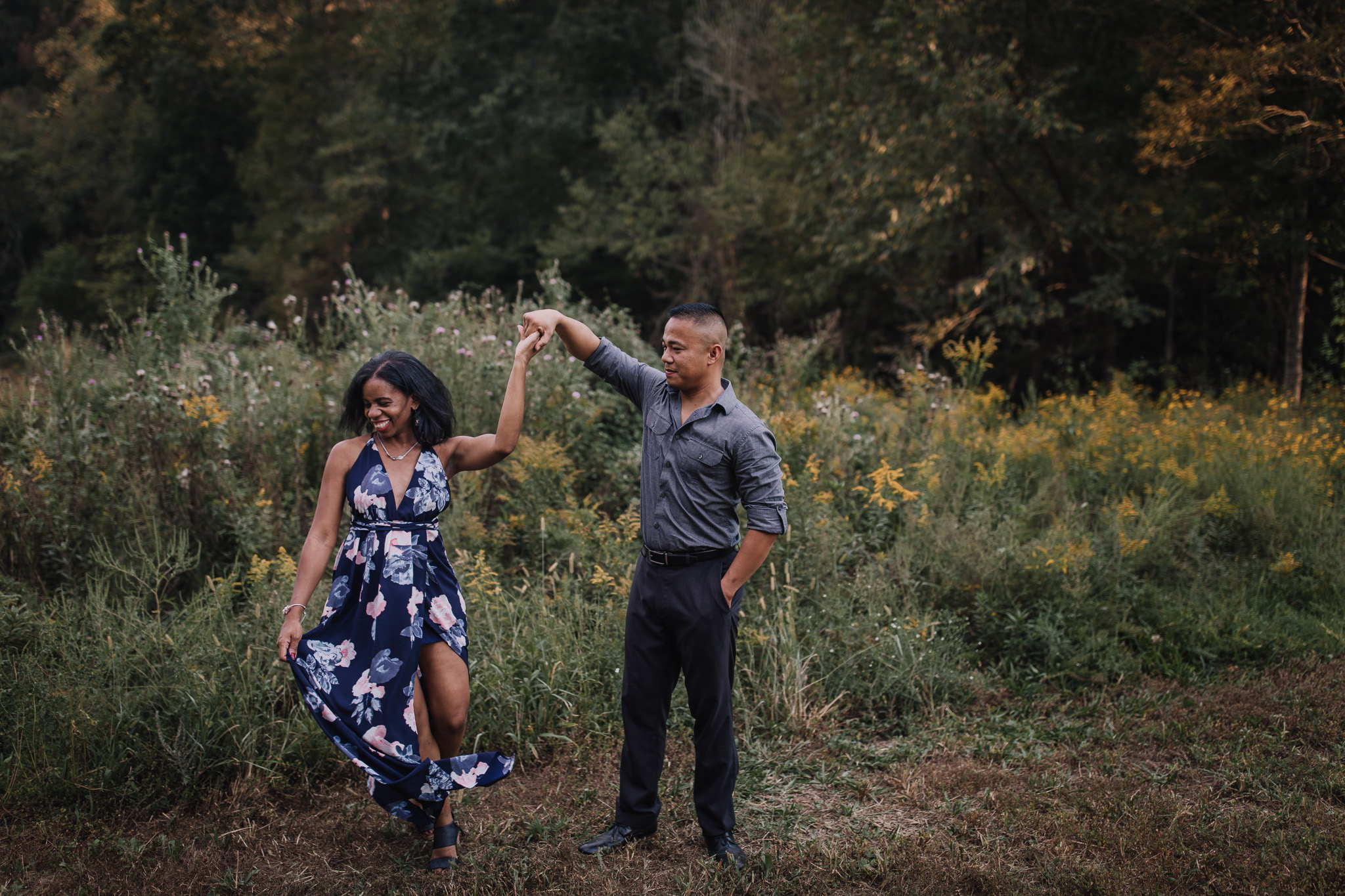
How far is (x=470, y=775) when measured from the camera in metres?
3.32

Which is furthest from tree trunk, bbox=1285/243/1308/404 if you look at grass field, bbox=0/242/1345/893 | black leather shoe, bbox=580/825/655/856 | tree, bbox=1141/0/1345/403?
black leather shoe, bbox=580/825/655/856

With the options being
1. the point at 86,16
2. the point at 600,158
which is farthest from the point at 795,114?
the point at 86,16

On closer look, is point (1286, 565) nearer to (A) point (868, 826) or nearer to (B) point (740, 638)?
(B) point (740, 638)

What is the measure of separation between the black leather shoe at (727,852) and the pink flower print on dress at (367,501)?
1.74 metres

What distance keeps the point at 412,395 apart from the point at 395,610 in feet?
2.60

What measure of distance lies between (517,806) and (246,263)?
27707 millimetres

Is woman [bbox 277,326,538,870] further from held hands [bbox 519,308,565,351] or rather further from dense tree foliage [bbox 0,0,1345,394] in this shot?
dense tree foliage [bbox 0,0,1345,394]

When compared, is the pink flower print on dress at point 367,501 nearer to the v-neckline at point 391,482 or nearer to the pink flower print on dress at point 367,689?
the v-neckline at point 391,482

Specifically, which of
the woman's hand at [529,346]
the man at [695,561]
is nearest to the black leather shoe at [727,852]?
the man at [695,561]

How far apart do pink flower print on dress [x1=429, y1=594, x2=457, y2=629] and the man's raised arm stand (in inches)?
40.3

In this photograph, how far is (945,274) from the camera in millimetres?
16203

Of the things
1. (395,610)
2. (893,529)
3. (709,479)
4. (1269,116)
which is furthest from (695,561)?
(1269,116)

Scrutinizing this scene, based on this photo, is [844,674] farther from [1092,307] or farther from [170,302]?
[1092,307]

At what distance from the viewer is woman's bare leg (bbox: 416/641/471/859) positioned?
341 cm
